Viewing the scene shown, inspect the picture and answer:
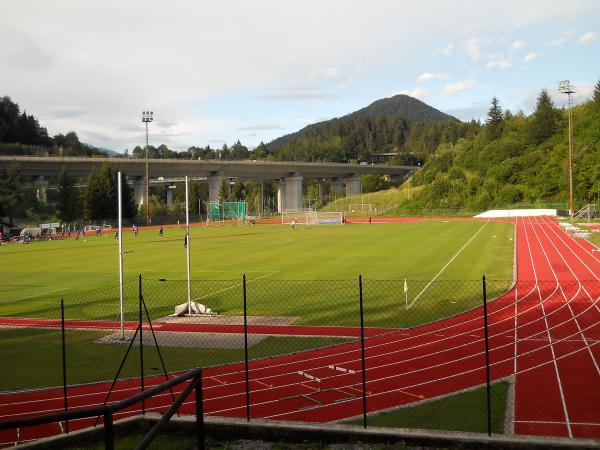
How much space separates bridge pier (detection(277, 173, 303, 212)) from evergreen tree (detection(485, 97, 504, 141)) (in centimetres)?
4896

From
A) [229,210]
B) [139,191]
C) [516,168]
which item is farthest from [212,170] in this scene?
[516,168]

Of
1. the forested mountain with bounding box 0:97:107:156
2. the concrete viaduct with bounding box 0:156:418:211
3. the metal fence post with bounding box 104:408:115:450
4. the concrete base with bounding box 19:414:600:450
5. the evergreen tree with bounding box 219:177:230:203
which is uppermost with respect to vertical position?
the forested mountain with bounding box 0:97:107:156

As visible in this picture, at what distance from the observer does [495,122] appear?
468 feet

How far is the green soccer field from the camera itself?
2236cm

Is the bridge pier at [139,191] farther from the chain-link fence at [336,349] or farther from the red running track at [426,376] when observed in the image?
the red running track at [426,376]

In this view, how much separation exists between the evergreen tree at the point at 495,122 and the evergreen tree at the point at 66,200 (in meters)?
96.8

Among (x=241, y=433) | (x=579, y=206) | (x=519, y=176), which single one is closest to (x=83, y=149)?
(x=519, y=176)

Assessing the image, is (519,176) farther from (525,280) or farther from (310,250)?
(525,280)

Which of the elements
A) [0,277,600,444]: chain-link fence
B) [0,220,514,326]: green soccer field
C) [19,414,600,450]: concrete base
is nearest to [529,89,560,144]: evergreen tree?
[0,220,514,326]: green soccer field

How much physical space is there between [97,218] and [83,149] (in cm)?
7268

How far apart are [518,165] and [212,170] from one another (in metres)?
60.7

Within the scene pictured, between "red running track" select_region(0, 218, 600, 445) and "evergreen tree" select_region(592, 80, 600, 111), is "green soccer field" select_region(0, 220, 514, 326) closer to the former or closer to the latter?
"red running track" select_region(0, 218, 600, 445)

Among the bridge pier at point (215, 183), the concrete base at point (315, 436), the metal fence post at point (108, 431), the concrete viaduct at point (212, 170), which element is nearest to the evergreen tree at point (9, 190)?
the concrete viaduct at point (212, 170)

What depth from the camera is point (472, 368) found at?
44.7 feet
